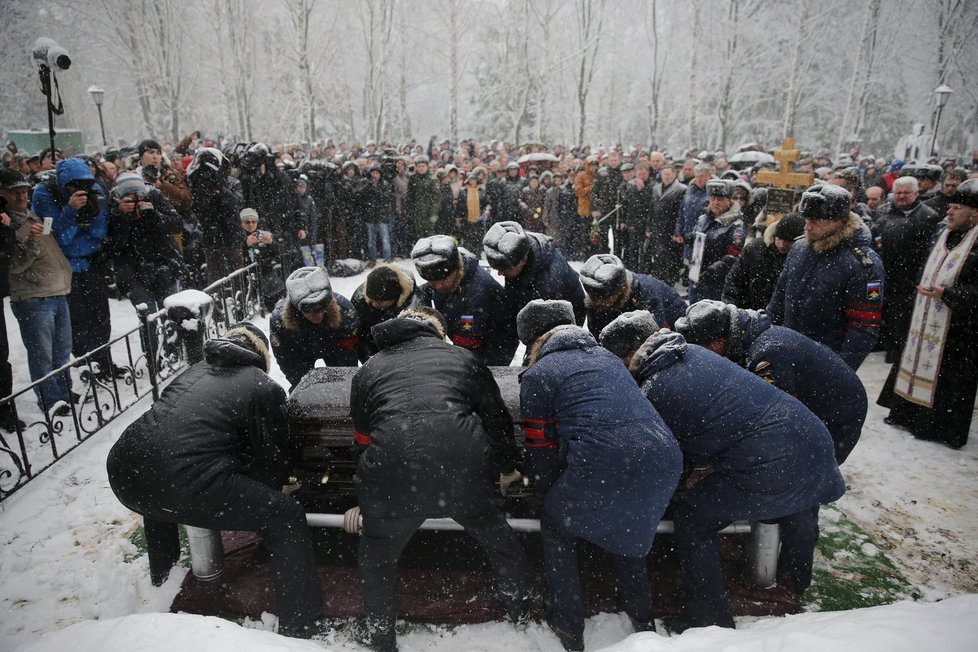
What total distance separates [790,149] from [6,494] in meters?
8.64

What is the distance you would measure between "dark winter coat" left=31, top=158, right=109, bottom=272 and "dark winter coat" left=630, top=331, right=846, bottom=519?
543cm

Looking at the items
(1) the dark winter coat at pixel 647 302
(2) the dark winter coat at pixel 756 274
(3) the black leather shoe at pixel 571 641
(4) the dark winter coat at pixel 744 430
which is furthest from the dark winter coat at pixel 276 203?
(3) the black leather shoe at pixel 571 641

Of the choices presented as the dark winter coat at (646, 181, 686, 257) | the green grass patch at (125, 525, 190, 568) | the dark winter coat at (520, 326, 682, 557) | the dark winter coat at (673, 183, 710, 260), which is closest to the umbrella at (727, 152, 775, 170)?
the dark winter coat at (646, 181, 686, 257)

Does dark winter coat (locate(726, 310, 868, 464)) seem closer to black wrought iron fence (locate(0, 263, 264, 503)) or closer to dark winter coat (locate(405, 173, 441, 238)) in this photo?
black wrought iron fence (locate(0, 263, 264, 503))

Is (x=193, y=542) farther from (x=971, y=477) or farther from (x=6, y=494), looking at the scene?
(x=971, y=477)

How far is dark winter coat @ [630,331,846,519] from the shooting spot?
8.79ft

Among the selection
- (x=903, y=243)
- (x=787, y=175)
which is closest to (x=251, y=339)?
(x=903, y=243)

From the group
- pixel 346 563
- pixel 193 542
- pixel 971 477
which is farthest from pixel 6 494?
pixel 971 477

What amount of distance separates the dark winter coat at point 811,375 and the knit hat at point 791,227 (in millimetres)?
1953

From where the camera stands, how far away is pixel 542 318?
9.98 ft

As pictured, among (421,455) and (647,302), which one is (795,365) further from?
(421,455)

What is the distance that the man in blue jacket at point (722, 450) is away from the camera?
2686 mm

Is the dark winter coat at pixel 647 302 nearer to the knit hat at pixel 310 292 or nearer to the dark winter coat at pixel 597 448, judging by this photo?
the dark winter coat at pixel 597 448

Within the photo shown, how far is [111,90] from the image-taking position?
35531mm
